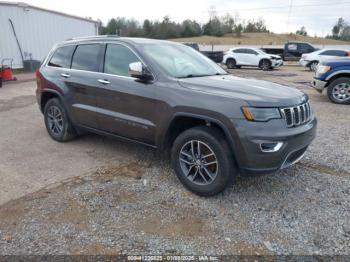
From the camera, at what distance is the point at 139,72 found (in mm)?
Result: 3725

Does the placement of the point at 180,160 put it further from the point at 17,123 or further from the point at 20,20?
the point at 20,20

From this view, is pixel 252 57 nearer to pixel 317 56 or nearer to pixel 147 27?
pixel 317 56

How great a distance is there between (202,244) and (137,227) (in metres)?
0.66

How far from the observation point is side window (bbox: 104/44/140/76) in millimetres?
4121

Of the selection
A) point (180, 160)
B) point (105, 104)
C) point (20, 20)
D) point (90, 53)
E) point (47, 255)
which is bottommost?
point (47, 255)

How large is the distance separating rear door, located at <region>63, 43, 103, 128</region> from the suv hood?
5.06ft

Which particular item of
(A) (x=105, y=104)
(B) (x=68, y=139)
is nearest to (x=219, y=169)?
(A) (x=105, y=104)

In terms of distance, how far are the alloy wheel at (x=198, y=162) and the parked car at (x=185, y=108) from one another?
0.04ft

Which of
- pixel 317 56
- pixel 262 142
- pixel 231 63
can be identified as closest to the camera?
pixel 262 142

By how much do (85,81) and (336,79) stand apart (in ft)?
24.3

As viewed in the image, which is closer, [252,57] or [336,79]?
[336,79]

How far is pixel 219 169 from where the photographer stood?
10.9 feet

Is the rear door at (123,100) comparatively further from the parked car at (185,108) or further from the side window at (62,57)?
the side window at (62,57)

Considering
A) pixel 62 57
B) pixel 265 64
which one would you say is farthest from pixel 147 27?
pixel 62 57
